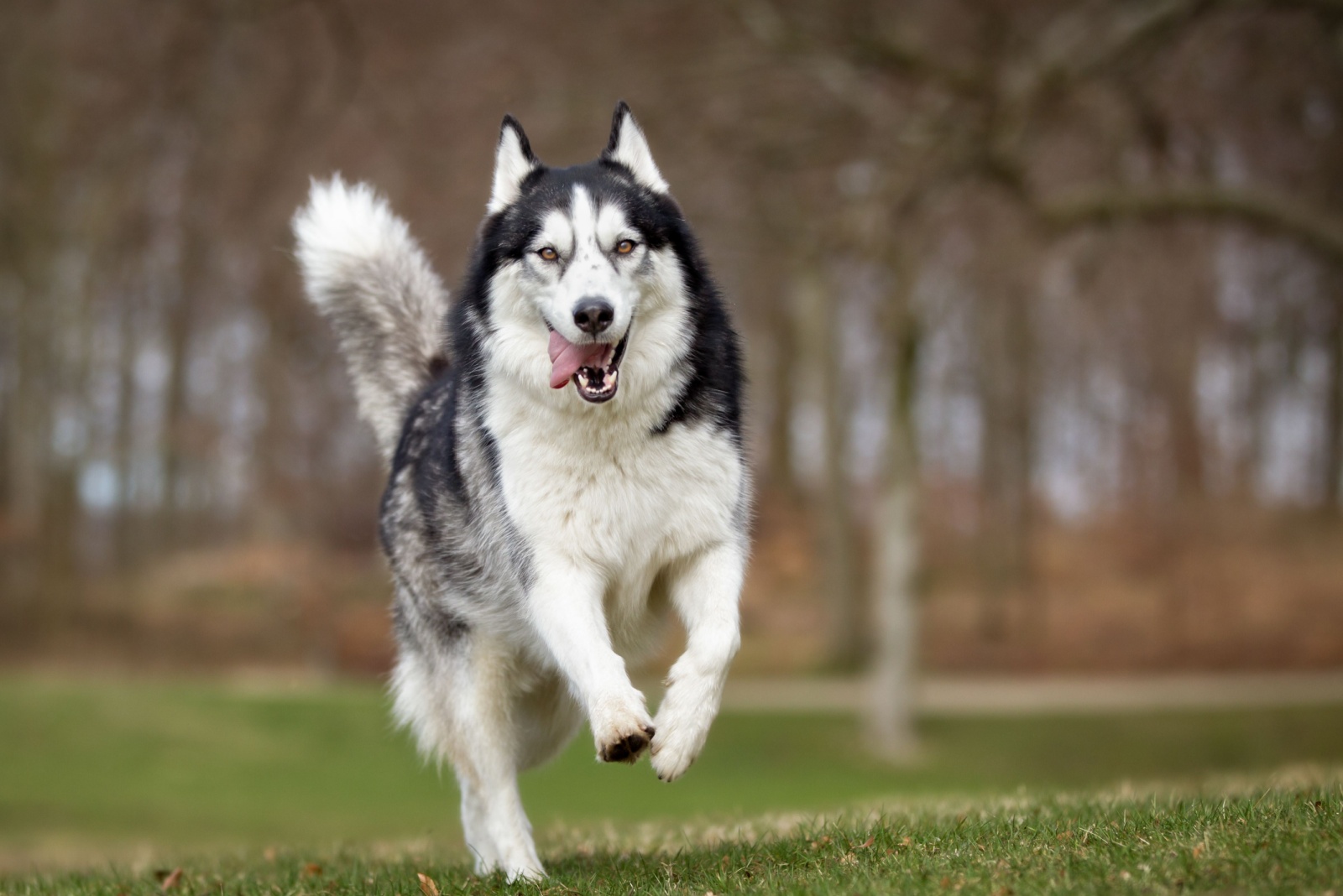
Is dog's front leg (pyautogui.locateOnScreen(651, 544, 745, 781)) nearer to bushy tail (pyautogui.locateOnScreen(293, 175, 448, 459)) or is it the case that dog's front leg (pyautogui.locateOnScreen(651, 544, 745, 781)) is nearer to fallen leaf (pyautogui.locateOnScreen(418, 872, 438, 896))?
fallen leaf (pyautogui.locateOnScreen(418, 872, 438, 896))

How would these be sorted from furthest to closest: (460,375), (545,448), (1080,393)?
(1080,393) → (460,375) → (545,448)

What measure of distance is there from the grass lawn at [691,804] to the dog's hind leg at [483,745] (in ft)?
0.69

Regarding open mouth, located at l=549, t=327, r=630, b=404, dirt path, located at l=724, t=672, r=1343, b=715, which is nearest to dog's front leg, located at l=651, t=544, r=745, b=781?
open mouth, located at l=549, t=327, r=630, b=404

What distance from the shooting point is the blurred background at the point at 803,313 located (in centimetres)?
1426

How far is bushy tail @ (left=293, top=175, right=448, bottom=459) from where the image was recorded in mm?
6133

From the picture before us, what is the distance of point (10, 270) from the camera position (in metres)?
22.3

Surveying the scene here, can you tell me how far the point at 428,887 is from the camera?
4492 mm

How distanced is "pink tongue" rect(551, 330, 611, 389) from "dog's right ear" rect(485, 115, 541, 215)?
26.6 inches

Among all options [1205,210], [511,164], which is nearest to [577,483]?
[511,164]

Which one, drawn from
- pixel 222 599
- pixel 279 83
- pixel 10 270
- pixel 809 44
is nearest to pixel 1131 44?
pixel 809 44

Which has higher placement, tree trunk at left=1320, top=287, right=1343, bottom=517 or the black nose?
the black nose

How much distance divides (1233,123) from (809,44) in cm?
486

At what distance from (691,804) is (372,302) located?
27.7 feet

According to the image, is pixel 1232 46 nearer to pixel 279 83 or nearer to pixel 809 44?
pixel 809 44
